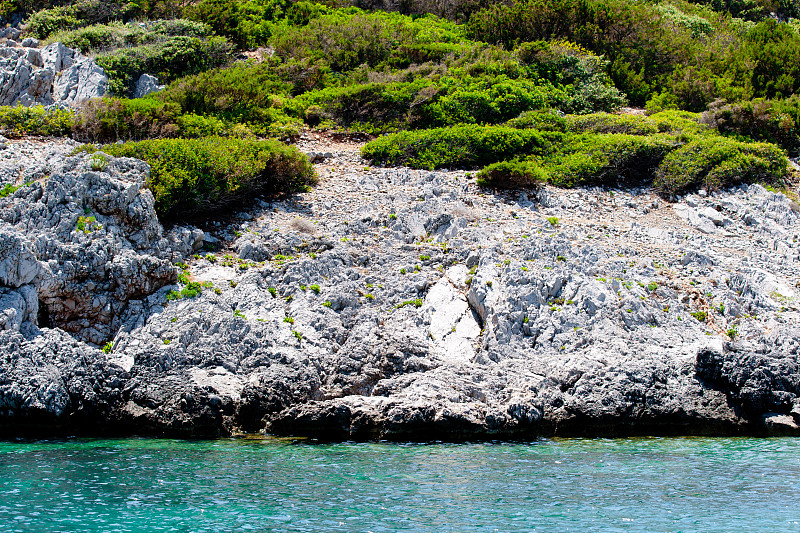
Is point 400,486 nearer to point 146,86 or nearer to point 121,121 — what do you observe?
point 121,121

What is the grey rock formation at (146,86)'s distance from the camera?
24.8m

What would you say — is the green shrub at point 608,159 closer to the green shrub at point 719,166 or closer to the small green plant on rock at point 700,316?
the green shrub at point 719,166

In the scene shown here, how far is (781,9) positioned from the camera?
42.1 metres

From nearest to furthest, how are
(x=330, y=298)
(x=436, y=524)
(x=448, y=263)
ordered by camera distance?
(x=436, y=524)
(x=330, y=298)
(x=448, y=263)

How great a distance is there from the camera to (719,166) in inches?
855

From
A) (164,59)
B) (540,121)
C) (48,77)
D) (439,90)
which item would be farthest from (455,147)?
(48,77)

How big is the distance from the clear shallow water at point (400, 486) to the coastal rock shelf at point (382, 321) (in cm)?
72

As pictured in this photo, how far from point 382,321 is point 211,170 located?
6743mm

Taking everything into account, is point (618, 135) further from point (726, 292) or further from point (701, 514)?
point (701, 514)

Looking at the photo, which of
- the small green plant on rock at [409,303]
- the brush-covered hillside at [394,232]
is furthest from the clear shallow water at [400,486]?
the small green plant on rock at [409,303]

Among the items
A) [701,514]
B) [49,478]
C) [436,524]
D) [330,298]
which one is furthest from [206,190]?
[701,514]

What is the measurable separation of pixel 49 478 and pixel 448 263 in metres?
10.1

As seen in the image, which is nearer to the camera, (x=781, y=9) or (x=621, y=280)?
(x=621, y=280)

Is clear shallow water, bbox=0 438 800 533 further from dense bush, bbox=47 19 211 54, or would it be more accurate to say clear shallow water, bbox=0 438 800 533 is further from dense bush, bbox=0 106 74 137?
dense bush, bbox=47 19 211 54
